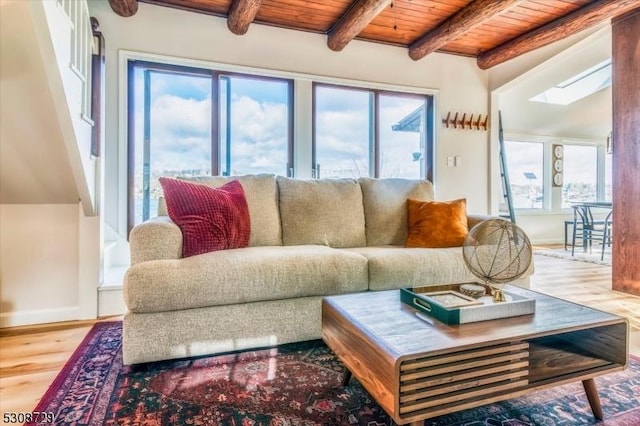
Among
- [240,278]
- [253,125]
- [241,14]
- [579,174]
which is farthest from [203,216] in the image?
[579,174]

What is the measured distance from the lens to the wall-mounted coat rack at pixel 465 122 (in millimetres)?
4168

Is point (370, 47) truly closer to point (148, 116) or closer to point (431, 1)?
point (431, 1)

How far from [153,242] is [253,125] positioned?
6.68ft

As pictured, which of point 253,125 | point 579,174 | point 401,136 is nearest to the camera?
point 253,125

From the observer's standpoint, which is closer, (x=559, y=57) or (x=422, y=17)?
(x=422, y=17)

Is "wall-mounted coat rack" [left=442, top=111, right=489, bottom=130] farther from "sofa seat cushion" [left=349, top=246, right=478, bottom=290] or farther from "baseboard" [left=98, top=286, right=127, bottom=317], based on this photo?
"baseboard" [left=98, top=286, right=127, bottom=317]

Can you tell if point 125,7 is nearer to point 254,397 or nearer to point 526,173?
point 254,397

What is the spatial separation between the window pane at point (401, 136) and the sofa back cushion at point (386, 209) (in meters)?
1.22

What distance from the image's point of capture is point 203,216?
202 centimetres

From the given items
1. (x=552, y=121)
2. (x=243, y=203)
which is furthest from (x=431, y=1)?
(x=552, y=121)

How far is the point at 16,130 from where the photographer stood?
6.37ft

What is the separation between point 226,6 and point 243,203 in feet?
6.51

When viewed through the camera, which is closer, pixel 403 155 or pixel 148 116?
pixel 148 116

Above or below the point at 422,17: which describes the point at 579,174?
below
